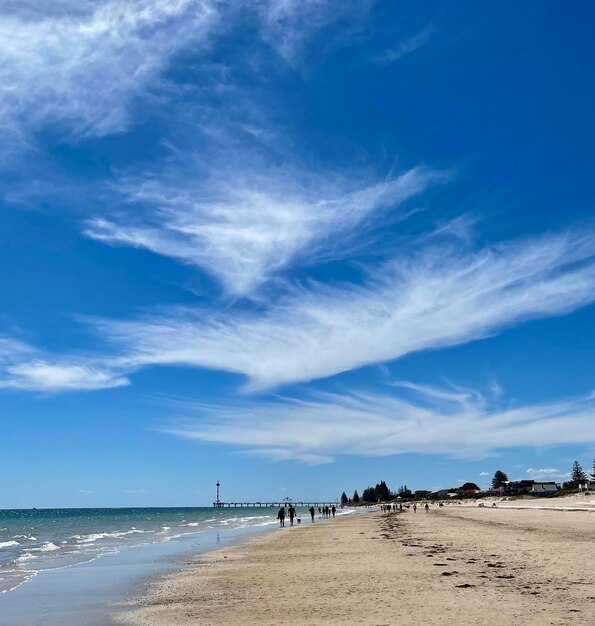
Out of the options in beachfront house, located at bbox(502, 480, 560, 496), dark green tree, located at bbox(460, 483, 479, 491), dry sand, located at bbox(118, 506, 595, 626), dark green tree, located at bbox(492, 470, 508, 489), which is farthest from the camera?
dark green tree, located at bbox(460, 483, 479, 491)

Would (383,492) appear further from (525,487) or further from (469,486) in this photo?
(525,487)

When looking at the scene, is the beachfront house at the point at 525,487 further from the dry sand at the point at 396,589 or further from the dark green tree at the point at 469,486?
the dry sand at the point at 396,589

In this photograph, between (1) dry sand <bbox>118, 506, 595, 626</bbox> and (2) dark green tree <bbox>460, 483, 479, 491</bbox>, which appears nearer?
(1) dry sand <bbox>118, 506, 595, 626</bbox>

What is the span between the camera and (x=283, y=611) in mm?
12352

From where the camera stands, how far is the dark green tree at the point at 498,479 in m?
166

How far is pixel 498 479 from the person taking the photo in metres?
169

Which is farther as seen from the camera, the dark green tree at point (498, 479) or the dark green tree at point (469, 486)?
the dark green tree at point (469, 486)

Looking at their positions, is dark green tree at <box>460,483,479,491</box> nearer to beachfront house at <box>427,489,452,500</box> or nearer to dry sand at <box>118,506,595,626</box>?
beachfront house at <box>427,489,452,500</box>

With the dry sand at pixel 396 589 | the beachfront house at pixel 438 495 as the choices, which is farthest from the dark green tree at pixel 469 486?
the dry sand at pixel 396 589

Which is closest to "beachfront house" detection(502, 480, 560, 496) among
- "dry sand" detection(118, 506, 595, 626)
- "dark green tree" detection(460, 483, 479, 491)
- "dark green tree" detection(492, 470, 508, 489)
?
"dark green tree" detection(492, 470, 508, 489)

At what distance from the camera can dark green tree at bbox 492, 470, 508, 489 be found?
546 ft

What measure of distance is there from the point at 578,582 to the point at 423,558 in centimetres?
765

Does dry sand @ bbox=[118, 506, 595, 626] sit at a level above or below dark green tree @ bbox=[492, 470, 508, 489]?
below

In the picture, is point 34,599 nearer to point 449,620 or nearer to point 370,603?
point 370,603
